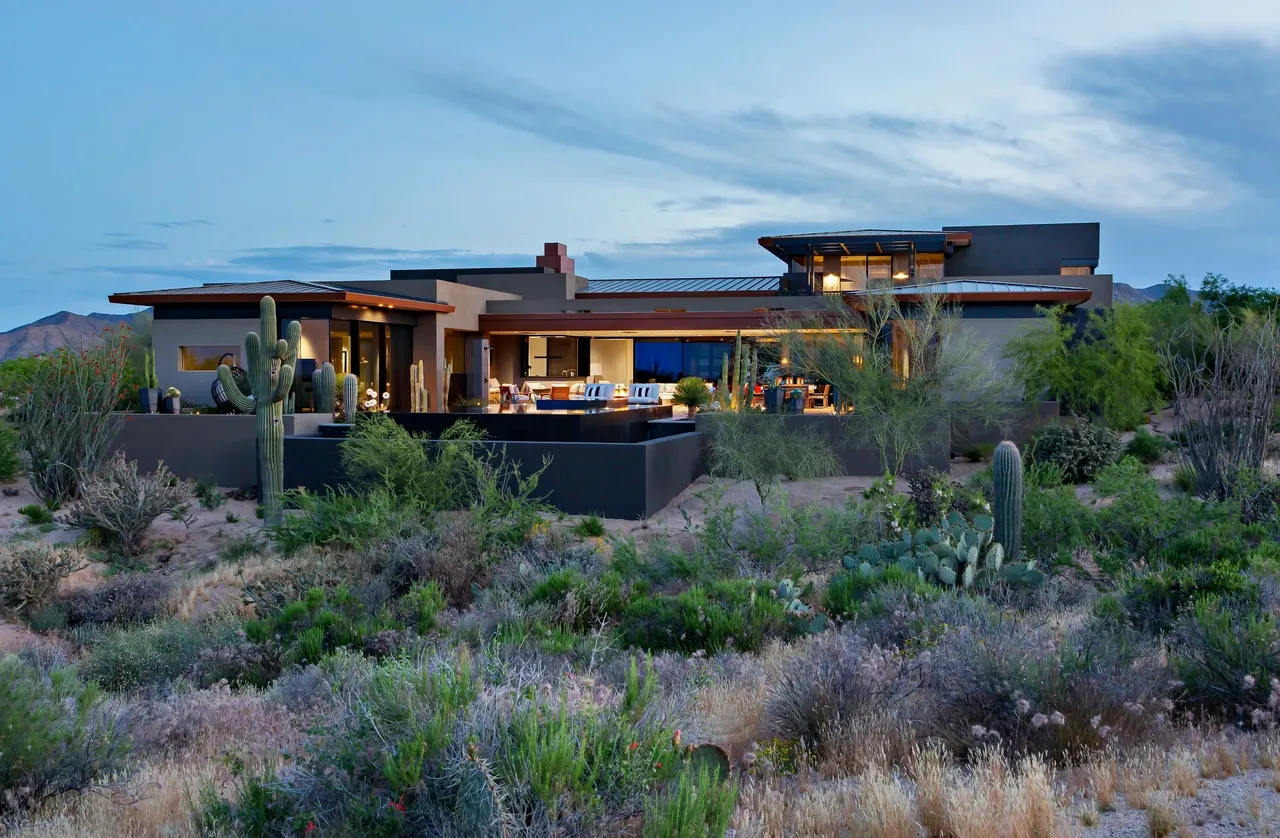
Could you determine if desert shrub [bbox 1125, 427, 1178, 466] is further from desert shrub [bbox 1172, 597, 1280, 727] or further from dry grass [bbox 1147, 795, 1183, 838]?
dry grass [bbox 1147, 795, 1183, 838]

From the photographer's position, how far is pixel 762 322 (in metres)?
26.7

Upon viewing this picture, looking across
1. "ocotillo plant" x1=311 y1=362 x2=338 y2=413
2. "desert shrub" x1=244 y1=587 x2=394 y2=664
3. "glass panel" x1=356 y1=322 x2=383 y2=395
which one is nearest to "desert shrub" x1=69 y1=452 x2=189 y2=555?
"ocotillo plant" x1=311 y1=362 x2=338 y2=413

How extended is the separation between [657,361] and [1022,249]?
14421 mm

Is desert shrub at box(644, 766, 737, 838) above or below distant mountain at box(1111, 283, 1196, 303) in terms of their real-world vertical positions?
below

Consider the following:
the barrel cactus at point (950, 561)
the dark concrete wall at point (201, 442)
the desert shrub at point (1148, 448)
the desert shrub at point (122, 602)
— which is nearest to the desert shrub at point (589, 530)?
the barrel cactus at point (950, 561)

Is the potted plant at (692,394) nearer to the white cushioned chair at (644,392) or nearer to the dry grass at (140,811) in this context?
the white cushioned chair at (644,392)

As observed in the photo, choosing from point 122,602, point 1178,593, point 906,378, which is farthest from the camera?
point 906,378

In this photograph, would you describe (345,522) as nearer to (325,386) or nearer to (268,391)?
(268,391)

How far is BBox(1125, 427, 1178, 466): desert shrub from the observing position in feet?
59.2

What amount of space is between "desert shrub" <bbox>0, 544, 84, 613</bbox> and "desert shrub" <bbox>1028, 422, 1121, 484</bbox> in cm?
1348

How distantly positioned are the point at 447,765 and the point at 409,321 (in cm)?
2363

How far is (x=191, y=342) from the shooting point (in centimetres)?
2262

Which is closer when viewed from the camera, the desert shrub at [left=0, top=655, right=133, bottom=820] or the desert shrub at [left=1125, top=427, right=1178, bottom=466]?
the desert shrub at [left=0, top=655, right=133, bottom=820]

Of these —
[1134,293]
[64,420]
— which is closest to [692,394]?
[64,420]
